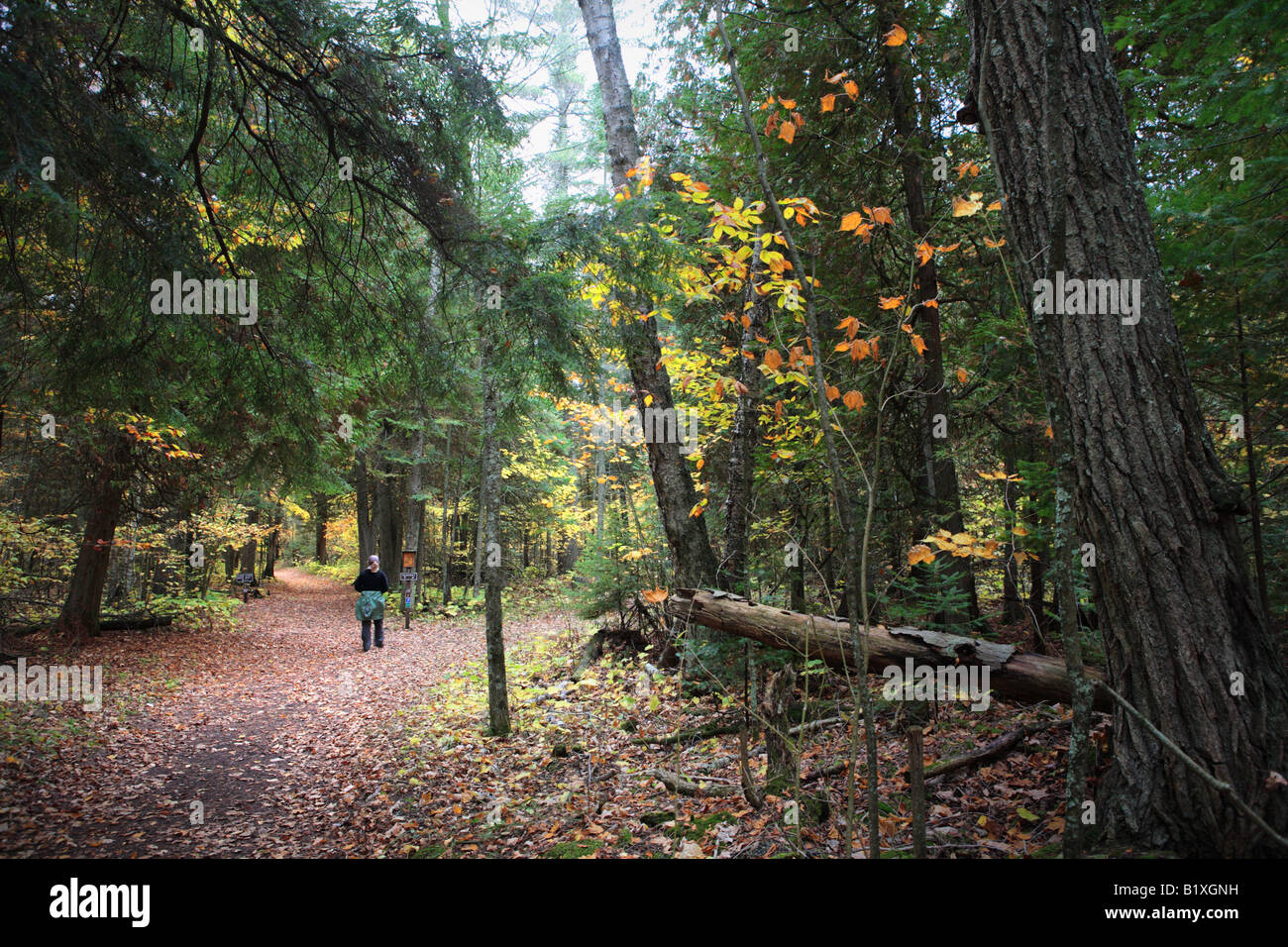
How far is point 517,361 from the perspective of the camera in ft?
16.7

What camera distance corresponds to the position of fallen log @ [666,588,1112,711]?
3689mm

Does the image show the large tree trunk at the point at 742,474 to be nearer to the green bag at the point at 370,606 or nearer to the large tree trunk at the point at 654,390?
the large tree trunk at the point at 654,390

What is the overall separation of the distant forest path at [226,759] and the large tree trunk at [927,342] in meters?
5.61

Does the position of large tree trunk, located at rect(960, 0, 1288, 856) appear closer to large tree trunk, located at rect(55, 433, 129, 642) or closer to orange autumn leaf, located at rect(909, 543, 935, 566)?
orange autumn leaf, located at rect(909, 543, 935, 566)

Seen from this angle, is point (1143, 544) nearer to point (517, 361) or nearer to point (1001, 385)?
point (1001, 385)

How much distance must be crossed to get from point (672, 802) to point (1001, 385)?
4813 mm

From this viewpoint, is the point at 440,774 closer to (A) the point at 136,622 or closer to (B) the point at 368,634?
(B) the point at 368,634

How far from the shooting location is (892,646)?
4.29m

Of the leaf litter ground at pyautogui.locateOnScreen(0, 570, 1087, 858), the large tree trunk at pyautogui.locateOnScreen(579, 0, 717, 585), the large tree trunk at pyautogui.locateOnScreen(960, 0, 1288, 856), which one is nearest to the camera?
the large tree trunk at pyautogui.locateOnScreen(960, 0, 1288, 856)

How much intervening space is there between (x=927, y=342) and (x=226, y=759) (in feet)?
28.8

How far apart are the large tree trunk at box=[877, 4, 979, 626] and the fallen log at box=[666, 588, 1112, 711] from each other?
5.36ft

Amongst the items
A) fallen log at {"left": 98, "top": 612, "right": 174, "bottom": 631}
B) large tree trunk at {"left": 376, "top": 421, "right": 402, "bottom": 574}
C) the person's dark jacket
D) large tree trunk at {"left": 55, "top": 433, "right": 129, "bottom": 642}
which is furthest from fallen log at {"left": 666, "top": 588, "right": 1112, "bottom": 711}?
large tree trunk at {"left": 376, "top": 421, "right": 402, "bottom": 574}

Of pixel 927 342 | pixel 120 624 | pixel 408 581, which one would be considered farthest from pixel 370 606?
pixel 927 342
